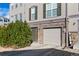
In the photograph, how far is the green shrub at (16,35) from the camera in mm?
20641

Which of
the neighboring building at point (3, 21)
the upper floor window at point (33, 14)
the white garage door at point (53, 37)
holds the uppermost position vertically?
the upper floor window at point (33, 14)


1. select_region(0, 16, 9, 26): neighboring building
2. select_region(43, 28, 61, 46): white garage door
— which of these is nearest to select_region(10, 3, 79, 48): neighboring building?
select_region(43, 28, 61, 46): white garage door

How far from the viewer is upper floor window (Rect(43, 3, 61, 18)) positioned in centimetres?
2082

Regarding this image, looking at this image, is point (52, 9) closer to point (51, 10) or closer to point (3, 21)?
point (51, 10)

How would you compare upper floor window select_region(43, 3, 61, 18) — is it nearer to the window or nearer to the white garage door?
the window

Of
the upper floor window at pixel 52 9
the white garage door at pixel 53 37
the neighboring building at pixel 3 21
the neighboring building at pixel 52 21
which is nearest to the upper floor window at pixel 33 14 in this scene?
the neighboring building at pixel 52 21

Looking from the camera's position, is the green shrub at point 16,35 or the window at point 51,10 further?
the window at point 51,10

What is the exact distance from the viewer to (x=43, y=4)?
Result: 864 inches

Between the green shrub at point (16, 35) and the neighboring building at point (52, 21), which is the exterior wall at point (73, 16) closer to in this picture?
the neighboring building at point (52, 21)

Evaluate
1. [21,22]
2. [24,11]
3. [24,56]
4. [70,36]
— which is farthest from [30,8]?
[24,56]

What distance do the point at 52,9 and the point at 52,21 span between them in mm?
1237

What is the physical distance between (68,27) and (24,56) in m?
5.45

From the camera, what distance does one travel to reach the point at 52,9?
70.3ft

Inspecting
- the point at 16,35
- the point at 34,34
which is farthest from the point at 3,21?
the point at 34,34
